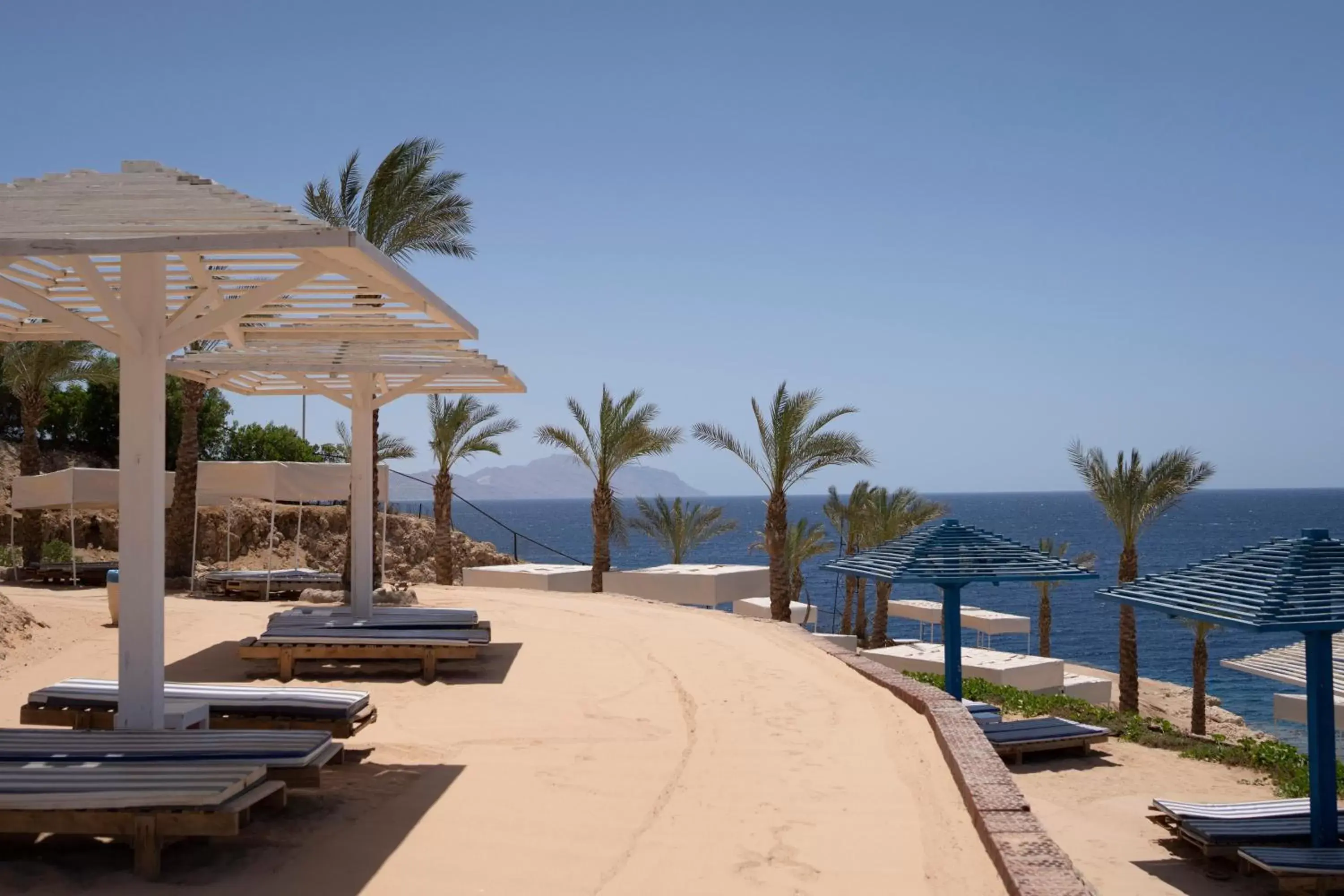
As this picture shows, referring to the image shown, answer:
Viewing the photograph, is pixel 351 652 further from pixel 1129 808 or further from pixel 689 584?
A: pixel 689 584

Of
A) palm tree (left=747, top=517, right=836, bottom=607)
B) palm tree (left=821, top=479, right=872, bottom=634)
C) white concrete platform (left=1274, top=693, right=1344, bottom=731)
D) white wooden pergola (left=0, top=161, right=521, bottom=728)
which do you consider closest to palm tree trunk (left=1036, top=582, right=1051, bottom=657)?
palm tree (left=821, top=479, right=872, bottom=634)

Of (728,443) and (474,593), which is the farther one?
(728,443)

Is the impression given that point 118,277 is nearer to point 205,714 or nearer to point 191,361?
point 191,361

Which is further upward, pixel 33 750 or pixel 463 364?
pixel 463 364

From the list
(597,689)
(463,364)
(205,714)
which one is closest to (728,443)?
(463,364)

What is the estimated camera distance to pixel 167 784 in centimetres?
488

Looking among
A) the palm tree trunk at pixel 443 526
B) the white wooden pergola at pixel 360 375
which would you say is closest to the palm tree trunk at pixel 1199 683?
the palm tree trunk at pixel 443 526

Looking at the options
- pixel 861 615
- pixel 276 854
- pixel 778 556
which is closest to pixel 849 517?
pixel 861 615

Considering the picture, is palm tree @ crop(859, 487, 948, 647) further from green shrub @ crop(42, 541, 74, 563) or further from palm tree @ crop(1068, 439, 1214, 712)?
green shrub @ crop(42, 541, 74, 563)

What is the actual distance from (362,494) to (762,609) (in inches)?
616

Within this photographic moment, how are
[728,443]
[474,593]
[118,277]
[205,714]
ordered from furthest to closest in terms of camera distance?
[728,443] → [474,593] → [118,277] → [205,714]

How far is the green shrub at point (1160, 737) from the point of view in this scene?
14.1 metres

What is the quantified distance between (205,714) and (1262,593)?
811cm

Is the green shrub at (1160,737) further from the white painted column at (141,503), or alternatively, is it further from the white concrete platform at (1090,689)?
the white painted column at (141,503)
